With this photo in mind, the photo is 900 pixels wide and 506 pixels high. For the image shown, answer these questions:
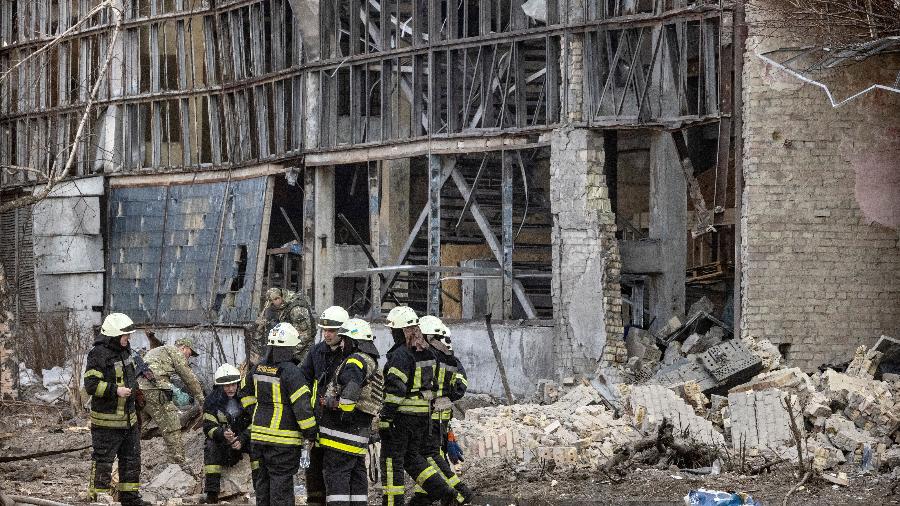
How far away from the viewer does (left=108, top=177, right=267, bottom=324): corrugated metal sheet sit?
32531 mm

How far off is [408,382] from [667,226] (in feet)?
43.8

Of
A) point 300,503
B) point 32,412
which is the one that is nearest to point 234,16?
point 32,412

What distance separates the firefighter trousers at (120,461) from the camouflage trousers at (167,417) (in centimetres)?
143

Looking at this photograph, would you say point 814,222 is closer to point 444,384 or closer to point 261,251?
point 444,384

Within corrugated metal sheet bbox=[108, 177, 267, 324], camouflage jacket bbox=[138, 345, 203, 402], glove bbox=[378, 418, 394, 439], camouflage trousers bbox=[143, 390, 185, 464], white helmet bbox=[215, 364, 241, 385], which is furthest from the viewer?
corrugated metal sheet bbox=[108, 177, 267, 324]

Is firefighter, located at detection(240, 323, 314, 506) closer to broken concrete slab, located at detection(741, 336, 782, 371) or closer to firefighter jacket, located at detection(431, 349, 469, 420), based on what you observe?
firefighter jacket, located at detection(431, 349, 469, 420)

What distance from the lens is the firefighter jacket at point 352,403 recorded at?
14.5 meters

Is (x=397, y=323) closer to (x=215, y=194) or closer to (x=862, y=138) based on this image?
(x=862, y=138)

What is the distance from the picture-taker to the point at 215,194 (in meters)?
33.4

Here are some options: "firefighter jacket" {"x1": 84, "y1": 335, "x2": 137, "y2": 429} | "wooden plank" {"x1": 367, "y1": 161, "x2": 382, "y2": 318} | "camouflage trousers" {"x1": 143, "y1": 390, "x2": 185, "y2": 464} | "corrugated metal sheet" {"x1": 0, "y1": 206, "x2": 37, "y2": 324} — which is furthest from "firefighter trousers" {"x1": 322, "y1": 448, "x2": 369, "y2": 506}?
"corrugated metal sheet" {"x1": 0, "y1": 206, "x2": 37, "y2": 324}

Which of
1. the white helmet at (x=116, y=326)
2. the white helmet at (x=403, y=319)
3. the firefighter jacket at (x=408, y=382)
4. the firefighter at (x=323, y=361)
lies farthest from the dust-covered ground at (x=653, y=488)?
the white helmet at (x=116, y=326)

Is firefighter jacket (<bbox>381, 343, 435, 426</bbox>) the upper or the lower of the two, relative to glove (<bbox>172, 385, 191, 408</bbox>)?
upper

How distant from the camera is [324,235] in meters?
31.1

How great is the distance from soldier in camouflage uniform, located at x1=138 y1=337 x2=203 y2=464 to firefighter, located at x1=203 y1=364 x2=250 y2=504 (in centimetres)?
190
